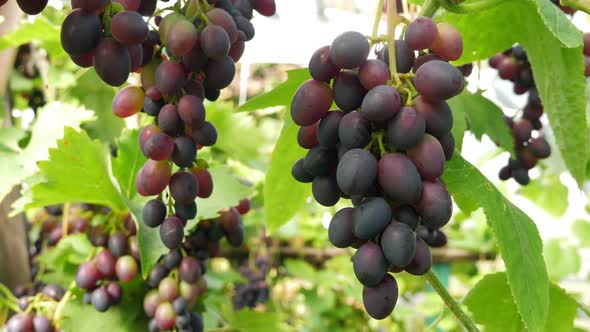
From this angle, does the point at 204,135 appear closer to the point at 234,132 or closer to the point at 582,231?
the point at 234,132

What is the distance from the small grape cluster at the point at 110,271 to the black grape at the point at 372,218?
1.71ft

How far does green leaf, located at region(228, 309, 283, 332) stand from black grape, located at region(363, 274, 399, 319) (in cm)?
80

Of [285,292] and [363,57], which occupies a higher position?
[363,57]

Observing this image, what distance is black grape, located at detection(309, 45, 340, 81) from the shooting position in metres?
0.42

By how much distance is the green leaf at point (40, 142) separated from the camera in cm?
102

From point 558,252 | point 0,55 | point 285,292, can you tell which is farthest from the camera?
point 285,292

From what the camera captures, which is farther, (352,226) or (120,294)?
(120,294)

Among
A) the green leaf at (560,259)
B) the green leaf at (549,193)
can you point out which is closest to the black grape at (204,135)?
the green leaf at (549,193)

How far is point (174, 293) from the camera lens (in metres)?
0.80

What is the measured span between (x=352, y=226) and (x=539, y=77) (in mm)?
309

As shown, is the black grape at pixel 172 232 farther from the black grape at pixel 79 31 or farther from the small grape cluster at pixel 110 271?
the small grape cluster at pixel 110 271

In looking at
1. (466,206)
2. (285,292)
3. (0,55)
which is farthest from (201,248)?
(285,292)

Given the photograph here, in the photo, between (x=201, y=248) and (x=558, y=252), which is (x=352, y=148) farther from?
(x=558, y=252)

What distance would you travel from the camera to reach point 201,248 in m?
0.85
